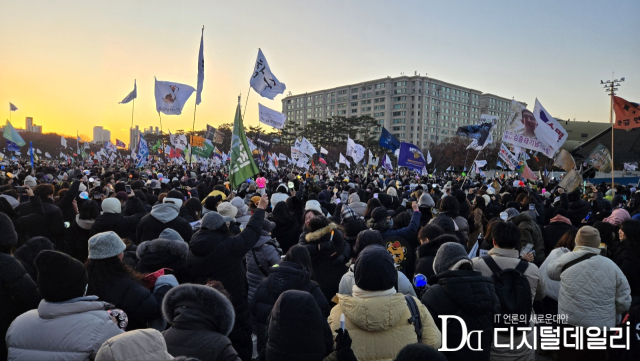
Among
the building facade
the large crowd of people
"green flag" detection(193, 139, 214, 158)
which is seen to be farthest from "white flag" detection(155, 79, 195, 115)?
the building facade

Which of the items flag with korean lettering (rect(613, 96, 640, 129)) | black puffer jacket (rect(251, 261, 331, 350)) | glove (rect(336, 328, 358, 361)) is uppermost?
flag with korean lettering (rect(613, 96, 640, 129))

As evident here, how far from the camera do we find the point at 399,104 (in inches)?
4478

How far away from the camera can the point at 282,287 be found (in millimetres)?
2982

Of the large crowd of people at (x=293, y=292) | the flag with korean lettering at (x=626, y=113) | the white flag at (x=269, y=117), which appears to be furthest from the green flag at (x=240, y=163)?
the flag with korean lettering at (x=626, y=113)

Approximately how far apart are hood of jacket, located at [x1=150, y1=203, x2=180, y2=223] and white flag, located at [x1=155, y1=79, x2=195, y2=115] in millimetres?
9101

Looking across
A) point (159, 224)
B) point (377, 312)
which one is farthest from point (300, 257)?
point (159, 224)

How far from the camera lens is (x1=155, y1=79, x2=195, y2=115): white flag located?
13430mm

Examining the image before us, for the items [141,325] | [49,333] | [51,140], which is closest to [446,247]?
[141,325]

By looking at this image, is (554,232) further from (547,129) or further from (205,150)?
(205,150)

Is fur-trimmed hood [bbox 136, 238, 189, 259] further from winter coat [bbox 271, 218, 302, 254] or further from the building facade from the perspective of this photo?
the building facade

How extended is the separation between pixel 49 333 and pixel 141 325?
3.00 ft

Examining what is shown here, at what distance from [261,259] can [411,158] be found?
11.9m

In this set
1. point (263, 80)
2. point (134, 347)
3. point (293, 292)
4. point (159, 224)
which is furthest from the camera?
point (263, 80)

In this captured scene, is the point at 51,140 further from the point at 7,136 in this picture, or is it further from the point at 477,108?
the point at 477,108
